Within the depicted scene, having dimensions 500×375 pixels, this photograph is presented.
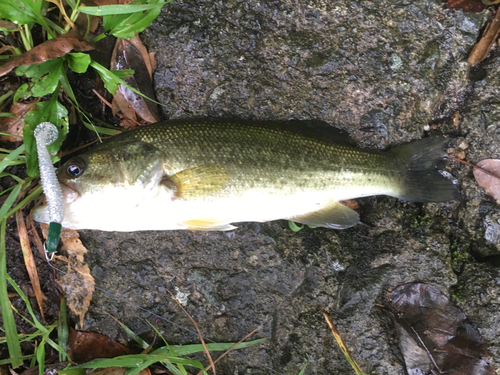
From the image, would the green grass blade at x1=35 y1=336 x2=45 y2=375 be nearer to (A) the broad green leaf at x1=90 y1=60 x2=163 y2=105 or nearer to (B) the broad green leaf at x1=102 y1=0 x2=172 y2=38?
(A) the broad green leaf at x1=90 y1=60 x2=163 y2=105

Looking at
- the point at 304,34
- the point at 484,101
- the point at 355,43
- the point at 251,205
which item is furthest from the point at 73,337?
the point at 484,101

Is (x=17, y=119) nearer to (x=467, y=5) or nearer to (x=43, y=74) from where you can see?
(x=43, y=74)

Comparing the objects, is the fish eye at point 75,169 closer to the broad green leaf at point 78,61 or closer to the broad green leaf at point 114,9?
the broad green leaf at point 78,61

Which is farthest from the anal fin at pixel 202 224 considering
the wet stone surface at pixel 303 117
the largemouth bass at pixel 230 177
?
the wet stone surface at pixel 303 117

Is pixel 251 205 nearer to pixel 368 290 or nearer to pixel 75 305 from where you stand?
pixel 368 290

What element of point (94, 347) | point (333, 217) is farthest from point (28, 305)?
point (333, 217)

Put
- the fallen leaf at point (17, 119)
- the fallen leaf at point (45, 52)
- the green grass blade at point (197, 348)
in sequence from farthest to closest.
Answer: the green grass blade at point (197, 348) < the fallen leaf at point (17, 119) < the fallen leaf at point (45, 52)

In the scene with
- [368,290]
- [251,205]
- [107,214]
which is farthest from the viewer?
[368,290]
